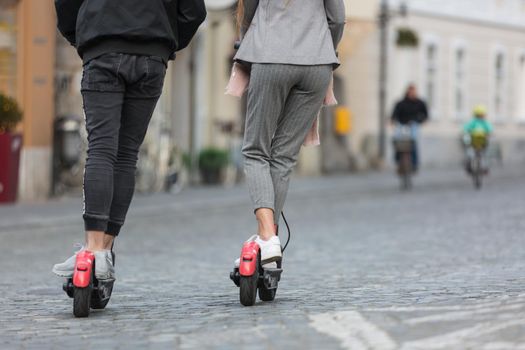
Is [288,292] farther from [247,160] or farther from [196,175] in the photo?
[196,175]

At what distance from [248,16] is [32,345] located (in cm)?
198

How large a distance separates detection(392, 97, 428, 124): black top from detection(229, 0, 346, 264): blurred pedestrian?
803 inches

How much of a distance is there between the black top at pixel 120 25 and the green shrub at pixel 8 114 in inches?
497

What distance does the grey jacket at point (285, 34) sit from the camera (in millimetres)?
6949

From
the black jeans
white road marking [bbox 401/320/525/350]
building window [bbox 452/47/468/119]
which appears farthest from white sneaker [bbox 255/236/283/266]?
building window [bbox 452/47/468/119]

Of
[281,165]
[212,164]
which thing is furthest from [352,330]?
[212,164]

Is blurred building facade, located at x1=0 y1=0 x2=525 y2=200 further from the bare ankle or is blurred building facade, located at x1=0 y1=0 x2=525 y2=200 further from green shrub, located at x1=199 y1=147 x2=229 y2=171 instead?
the bare ankle

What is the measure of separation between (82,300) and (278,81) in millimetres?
1365

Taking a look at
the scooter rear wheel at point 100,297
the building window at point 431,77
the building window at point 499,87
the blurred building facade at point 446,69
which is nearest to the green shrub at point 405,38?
the blurred building facade at point 446,69

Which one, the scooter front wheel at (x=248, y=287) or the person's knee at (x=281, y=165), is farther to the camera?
the person's knee at (x=281, y=165)

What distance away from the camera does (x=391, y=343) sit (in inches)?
209

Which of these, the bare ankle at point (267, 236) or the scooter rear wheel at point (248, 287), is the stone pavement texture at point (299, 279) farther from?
the bare ankle at point (267, 236)

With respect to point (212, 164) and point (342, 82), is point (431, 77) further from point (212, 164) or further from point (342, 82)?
point (212, 164)

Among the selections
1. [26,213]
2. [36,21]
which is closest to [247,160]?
[26,213]
